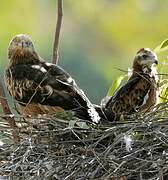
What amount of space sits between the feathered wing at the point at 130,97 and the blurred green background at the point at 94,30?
477cm

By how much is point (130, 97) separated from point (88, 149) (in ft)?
3.86

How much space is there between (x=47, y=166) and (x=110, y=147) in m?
0.40

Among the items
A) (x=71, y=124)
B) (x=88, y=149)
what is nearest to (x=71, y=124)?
(x=71, y=124)

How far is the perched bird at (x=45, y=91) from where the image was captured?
6.62 meters

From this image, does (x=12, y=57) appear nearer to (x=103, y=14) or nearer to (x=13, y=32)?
(x=13, y=32)

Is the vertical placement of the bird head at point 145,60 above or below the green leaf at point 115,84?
above

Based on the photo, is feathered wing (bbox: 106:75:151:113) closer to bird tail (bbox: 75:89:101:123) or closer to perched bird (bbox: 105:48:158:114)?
perched bird (bbox: 105:48:158:114)

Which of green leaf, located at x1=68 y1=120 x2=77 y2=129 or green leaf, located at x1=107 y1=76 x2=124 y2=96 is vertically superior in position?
green leaf, located at x1=107 y1=76 x2=124 y2=96

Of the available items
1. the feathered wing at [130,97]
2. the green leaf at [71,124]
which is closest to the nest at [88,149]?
the green leaf at [71,124]

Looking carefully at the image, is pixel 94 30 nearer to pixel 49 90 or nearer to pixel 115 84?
pixel 115 84

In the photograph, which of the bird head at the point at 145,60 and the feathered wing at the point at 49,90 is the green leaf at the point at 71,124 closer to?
the feathered wing at the point at 49,90

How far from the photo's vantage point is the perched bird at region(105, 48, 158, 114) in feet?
23.3

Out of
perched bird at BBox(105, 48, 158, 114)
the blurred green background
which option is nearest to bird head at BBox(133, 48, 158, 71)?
perched bird at BBox(105, 48, 158, 114)

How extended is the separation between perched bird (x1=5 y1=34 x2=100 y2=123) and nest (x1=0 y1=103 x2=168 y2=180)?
0.16 metres
